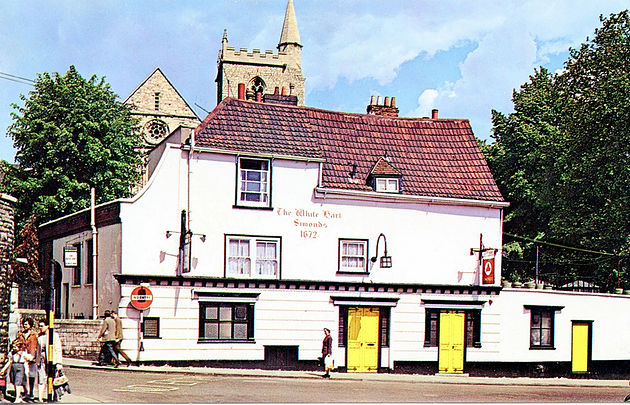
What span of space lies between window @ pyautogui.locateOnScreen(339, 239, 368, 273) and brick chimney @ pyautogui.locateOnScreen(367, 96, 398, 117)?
8.09 m

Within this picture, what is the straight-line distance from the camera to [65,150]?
4975 centimetres

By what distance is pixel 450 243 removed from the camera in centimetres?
3384

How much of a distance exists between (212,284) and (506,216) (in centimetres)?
3036

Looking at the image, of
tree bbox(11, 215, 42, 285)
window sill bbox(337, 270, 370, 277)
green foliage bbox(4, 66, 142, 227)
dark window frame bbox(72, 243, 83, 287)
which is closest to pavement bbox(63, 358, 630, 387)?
window sill bbox(337, 270, 370, 277)

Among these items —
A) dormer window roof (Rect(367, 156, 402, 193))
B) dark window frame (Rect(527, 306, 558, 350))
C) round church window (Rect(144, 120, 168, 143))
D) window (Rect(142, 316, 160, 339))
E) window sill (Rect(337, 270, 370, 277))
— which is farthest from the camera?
round church window (Rect(144, 120, 168, 143))

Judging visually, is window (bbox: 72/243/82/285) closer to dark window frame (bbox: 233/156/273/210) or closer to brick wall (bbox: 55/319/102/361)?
brick wall (bbox: 55/319/102/361)

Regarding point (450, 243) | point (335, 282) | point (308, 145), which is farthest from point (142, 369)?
point (450, 243)

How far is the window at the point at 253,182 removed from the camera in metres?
31.5

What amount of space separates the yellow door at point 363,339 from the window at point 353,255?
5.03 feet

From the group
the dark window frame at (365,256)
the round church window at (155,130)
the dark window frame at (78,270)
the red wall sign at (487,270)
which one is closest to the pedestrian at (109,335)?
the dark window frame at (78,270)

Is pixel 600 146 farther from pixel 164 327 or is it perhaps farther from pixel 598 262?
pixel 164 327

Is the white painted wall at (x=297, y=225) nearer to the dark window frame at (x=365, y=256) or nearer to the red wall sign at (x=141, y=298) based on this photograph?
the dark window frame at (x=365, y=256)

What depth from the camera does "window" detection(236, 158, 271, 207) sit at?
31478mm

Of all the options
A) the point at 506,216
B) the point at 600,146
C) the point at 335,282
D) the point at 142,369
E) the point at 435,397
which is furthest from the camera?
the point at 506,216
